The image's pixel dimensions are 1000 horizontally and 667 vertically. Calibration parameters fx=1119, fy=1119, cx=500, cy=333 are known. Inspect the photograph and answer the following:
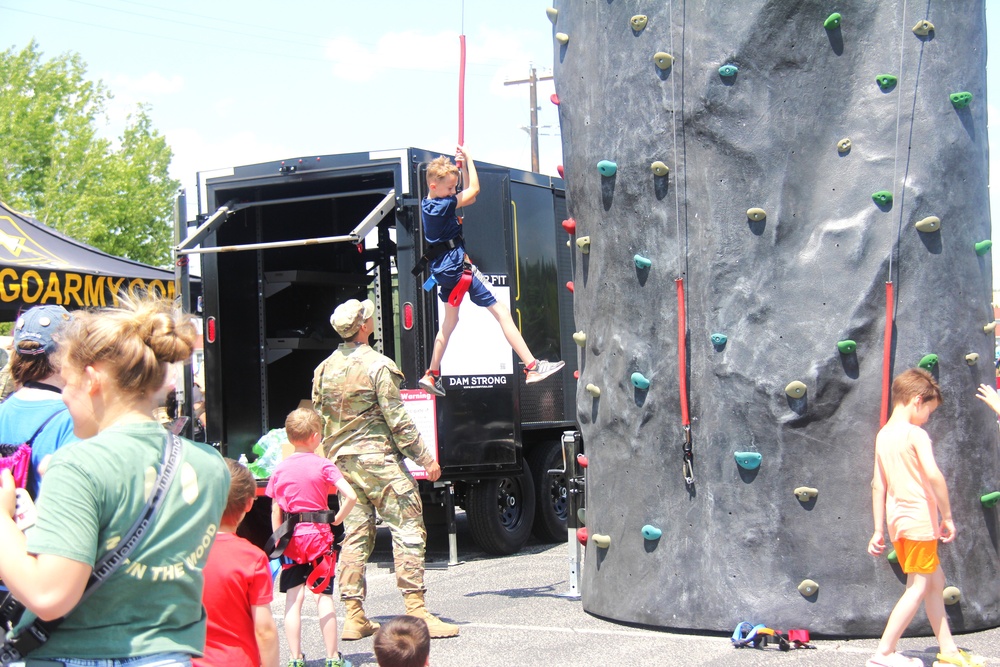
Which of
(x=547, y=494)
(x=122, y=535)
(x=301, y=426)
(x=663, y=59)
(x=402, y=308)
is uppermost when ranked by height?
(x=663, y=59)

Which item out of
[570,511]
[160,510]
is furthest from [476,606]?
[160,510]

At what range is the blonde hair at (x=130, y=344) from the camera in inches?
101

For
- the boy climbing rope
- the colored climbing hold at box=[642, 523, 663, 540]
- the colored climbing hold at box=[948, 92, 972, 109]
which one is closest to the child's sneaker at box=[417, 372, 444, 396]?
the boy climbing rope

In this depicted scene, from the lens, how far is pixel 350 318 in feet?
22.3

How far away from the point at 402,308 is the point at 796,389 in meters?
4.16

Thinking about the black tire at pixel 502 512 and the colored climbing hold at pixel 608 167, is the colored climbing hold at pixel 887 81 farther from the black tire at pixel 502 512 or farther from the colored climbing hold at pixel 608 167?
the black tire at pixel 502 512

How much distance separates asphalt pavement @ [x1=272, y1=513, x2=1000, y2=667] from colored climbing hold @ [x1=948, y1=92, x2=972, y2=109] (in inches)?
114

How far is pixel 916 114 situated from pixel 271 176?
5.54 metres

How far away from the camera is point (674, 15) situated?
21.0 feet

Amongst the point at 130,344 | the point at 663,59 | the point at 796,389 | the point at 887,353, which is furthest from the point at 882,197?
the point at 130,344

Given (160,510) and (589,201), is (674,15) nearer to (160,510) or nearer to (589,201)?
(589,201)

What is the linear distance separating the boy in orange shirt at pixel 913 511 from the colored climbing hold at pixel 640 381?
140 cm

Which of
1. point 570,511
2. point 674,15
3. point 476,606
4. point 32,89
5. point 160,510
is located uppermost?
point 32,89

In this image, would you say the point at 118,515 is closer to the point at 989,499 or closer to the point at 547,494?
the point at 989,499
